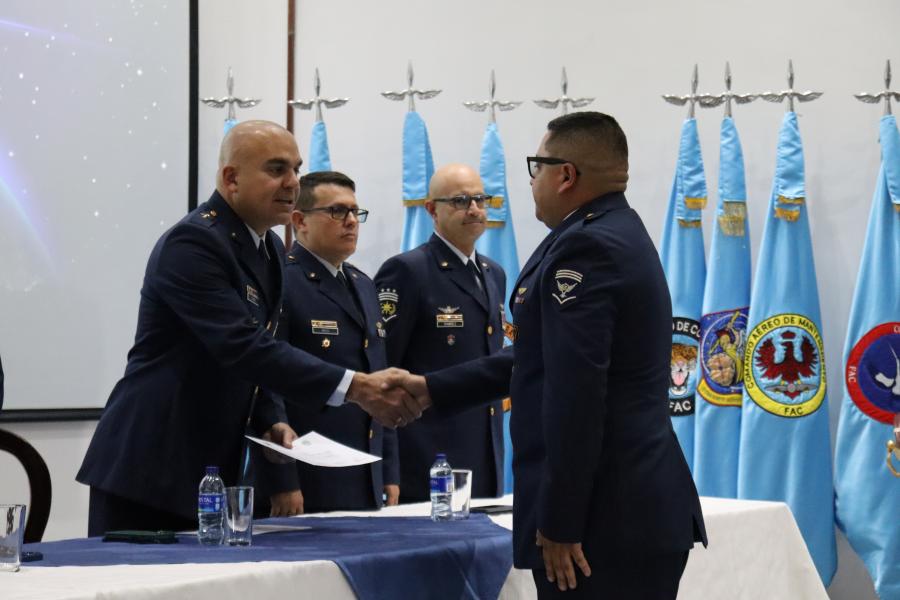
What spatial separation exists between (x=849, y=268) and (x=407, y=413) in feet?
8.65

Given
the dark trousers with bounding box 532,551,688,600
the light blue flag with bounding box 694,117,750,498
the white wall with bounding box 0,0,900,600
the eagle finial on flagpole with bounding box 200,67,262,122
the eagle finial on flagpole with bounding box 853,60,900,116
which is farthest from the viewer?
the eagle finial on flagpole with bounding box 200,67,262,122

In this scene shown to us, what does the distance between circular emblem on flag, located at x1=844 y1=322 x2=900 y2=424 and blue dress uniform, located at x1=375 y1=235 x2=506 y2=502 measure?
1.55m

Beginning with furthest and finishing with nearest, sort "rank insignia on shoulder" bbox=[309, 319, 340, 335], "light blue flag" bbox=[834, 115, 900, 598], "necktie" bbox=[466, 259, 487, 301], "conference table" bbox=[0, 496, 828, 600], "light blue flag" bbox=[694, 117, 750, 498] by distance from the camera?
1. "light blue flag" bbox=[694, 117, 750, 498]
2. "light blue flag" bbox=[834, 115, 900, 598]
3. "necktie" bbox=[466, 259, 487, 301]
4. "rank insignia on shoulder" bbox=[309, 319, 340, 335]
5. "conference table" bbox=[0, 496, 828, 600]

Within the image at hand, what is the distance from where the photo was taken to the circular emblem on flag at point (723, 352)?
4.73m

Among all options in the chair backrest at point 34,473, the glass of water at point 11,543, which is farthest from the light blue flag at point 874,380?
the glass of water at point 11,543

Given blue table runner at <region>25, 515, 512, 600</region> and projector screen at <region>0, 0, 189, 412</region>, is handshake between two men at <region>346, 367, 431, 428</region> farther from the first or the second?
projector screen at <region>0, 0, 189, 412</region>

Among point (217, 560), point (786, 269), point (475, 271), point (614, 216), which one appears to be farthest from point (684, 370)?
point (217, 560)

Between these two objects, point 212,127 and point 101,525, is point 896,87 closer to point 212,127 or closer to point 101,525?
point 212,127

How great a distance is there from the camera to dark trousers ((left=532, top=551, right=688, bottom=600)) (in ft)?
6.76

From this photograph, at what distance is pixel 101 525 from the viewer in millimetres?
2553

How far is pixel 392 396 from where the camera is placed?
2.90 meters

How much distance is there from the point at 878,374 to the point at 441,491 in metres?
2.38

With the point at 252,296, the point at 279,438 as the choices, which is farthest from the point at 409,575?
the point at 252,296

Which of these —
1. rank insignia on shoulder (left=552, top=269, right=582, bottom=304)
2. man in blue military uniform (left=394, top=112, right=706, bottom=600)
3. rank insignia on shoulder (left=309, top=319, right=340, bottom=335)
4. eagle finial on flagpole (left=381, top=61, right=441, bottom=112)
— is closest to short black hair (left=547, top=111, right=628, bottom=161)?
man in blue military uniform (left=394, top=112, right=706, bottom=600)
